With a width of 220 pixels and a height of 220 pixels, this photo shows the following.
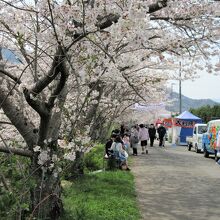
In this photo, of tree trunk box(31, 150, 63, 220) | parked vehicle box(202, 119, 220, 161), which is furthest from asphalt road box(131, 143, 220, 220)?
parked vehicle box(202, 119, 220, 161)

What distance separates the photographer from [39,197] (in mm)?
6719

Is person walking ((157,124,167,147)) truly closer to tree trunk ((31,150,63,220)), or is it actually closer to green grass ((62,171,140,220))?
green grass ((62,171,140,220))

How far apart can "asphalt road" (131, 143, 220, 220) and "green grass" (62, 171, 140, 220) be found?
29 centimetres

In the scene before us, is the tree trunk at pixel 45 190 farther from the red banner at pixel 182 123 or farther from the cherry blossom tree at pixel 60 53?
the red banner at pixel 182 123

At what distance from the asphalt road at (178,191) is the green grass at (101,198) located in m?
0.29

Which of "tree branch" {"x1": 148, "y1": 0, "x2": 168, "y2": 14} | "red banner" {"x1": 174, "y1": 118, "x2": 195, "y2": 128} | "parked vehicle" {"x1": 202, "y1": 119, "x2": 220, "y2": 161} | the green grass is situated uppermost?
"red banner" {"x1": 174, "y1": 118, "x2": 195, "y2": 128}

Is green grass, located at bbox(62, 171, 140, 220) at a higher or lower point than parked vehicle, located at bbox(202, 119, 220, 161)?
lower

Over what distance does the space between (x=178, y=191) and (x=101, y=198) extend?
2.33 metres

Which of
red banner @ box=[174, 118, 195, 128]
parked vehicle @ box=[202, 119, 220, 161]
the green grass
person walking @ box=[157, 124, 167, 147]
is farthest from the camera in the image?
red banner @ box=[174, 118, 195, 128]

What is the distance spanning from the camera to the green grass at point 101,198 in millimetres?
7617

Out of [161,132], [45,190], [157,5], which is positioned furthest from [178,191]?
[161,132]

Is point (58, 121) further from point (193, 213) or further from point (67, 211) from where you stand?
point (193, 213)

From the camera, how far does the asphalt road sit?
26.5 ft

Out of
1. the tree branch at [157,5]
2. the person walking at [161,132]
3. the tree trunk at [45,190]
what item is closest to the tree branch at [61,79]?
the tree trunk at [45,190]
